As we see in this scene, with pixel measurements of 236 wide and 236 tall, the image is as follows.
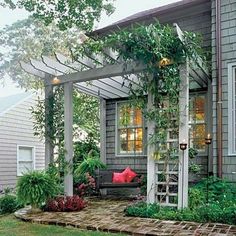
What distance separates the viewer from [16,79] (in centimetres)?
2569

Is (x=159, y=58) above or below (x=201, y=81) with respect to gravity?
above

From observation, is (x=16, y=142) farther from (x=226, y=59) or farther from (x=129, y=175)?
(x=226, y=59)

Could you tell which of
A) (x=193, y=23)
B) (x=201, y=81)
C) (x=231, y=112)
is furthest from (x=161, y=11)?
(x=231, y=112)

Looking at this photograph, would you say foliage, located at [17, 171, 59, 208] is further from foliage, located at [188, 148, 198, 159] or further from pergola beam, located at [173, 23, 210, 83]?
pergola beam, located at [173, 23, 210, 83]

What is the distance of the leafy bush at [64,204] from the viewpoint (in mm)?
6488

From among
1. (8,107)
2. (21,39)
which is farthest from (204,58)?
(21,39)

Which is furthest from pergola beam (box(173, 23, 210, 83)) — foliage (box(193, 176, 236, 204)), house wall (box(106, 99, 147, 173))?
house wall (box(106, 99, 147, 173))

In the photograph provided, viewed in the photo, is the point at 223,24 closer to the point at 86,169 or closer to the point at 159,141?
the point at 159,141

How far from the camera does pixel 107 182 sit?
8.80m

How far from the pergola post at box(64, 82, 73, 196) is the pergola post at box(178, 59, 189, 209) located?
2.33m

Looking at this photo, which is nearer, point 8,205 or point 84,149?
point 8,205

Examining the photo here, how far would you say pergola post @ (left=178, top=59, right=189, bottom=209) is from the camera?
19.3 feet

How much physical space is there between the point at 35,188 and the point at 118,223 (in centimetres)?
181

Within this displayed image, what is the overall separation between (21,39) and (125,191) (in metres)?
18.5
